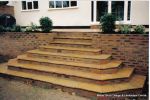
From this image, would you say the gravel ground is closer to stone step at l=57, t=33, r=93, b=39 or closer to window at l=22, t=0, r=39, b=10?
stone step at l=57, t=33, r=93, b=39

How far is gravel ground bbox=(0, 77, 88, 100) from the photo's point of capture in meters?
5.66

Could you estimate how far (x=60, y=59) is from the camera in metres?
7.34

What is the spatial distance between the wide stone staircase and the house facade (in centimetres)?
396

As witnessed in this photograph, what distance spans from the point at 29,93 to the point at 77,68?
1.65 metres

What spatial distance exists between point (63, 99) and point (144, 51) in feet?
10.1

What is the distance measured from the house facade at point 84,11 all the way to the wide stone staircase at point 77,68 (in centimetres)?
396

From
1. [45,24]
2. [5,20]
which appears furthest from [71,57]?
[5,20]

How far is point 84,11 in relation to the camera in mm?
12164

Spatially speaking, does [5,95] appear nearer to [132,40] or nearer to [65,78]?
[65,78]

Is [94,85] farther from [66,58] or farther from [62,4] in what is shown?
[62,4]

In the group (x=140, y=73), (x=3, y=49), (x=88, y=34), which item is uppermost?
(x=88, y=34)

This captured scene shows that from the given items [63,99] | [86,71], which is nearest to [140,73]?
[86,71]

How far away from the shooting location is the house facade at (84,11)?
438 inches

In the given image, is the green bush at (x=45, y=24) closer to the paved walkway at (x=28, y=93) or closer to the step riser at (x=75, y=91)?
the step riser at (x=75, y=91)
